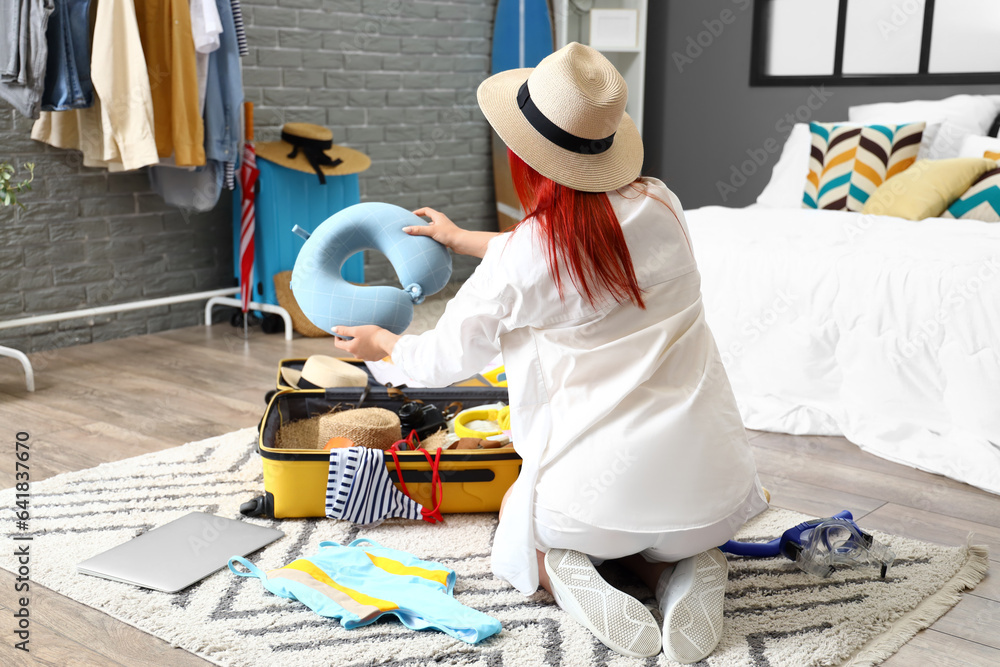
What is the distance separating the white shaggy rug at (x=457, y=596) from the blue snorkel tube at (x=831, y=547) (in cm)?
3

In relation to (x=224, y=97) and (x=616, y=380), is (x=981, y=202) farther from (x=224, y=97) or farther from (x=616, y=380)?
(x=224, y=97)

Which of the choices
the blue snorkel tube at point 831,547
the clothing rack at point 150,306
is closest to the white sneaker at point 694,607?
the blue snorkel tube at point 831,547

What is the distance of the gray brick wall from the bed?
2.02m

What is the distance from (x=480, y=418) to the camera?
85.0 inches

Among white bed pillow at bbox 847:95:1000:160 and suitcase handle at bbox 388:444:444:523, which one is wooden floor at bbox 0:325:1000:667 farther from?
white bed pillow at bbox 847:95:1000:160

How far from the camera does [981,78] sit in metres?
3.90

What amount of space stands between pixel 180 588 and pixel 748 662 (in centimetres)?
96

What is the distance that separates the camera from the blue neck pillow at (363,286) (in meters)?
1.75

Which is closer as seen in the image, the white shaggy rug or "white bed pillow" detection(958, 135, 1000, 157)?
the white shaggy rug

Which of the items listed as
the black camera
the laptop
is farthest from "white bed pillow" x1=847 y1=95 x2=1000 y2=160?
the laptop

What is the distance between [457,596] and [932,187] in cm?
216

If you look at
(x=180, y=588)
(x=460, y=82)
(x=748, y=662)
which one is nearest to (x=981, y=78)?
(x=460, y=82)

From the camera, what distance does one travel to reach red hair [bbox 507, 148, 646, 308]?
1375mm

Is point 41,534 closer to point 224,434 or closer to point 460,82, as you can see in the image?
point 224,434
